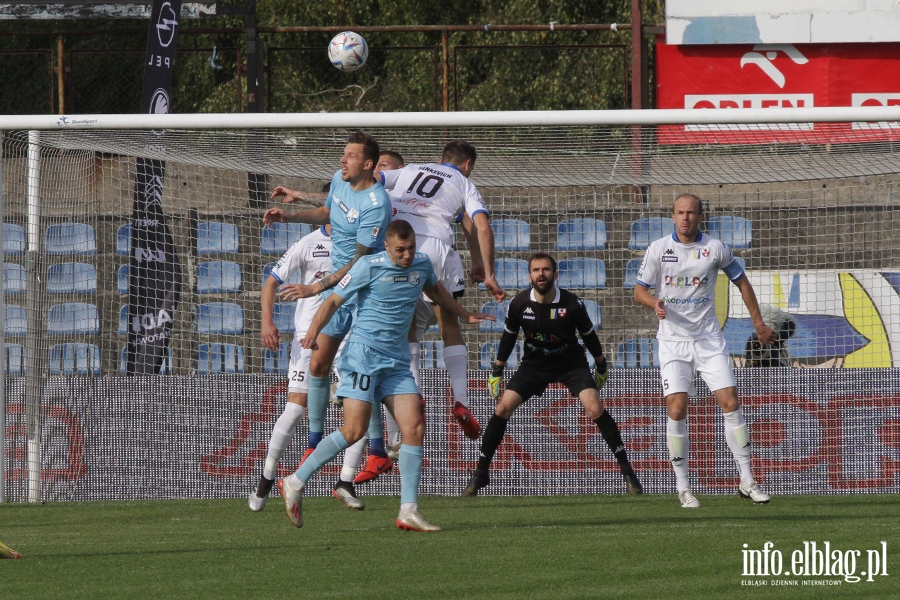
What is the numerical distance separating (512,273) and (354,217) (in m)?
4.38

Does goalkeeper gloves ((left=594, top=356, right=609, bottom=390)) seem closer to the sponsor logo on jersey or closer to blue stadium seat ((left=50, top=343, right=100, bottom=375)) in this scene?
the sponsor logo on jersey

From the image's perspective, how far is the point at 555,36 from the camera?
72.1 ft

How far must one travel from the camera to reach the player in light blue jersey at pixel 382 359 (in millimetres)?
7289

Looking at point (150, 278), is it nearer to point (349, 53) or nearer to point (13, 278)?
point (13, 278)

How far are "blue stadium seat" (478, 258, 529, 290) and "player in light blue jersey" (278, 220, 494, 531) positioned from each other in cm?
494

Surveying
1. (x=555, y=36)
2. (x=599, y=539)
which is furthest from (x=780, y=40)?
(x=599, y=539)

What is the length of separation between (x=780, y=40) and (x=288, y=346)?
297 inches

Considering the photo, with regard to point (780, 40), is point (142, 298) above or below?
below

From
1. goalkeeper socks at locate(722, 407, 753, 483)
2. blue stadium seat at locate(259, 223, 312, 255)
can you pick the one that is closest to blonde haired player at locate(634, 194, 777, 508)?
goalkeeper socks at locate(722, 407, 753, 483)

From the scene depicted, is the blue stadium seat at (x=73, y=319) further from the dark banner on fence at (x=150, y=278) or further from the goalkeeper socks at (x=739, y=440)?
the goalkeeper socks at (x=739, y=440)

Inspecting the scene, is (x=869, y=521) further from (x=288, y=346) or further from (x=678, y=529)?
(x=288, y=346)

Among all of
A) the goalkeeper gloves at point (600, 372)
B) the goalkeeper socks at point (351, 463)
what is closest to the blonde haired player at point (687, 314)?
the goalkeeper gloves at point (600, 372)

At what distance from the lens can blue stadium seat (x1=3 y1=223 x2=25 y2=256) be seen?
450 inches

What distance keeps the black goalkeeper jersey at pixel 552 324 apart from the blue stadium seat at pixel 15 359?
14.6 feet
